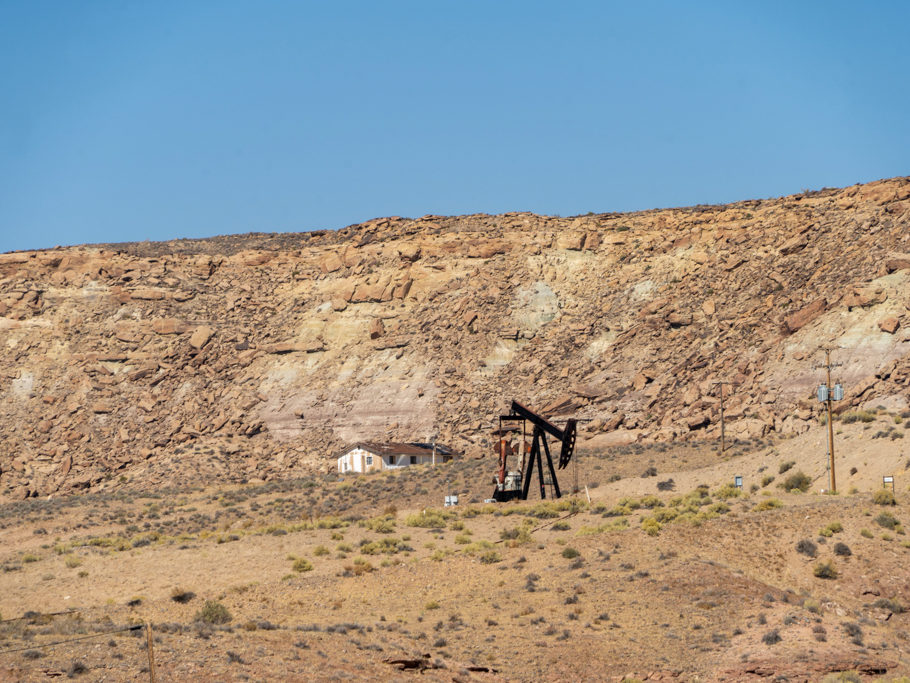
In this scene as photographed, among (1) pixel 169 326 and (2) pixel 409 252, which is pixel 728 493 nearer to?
(2) pixel 409 252

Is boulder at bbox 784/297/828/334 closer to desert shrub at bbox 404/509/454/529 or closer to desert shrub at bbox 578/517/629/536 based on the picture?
desert shrub at bbox 404/509/454/529

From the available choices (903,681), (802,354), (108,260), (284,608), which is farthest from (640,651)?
(108,260)

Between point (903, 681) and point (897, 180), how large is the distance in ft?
208

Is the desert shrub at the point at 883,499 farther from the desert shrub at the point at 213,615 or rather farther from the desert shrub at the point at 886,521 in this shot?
the desert shrub at the point at 213,615

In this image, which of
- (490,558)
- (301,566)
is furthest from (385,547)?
(490,558)

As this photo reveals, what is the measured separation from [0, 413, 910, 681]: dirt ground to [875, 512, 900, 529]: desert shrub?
5cm

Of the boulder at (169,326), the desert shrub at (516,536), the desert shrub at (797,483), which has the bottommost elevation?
the desert shrub at (516,536)

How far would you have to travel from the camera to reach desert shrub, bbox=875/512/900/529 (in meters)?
35.8

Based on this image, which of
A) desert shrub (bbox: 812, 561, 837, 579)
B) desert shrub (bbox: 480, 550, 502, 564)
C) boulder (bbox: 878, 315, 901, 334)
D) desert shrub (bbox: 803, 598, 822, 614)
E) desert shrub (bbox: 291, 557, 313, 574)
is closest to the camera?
desert shrub (bbox: 803, 598, 822, 614)

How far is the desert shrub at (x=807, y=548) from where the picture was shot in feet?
113

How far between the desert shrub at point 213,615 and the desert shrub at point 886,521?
65.1ft

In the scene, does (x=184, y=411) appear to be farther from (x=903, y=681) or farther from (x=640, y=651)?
(x=903, y=681)

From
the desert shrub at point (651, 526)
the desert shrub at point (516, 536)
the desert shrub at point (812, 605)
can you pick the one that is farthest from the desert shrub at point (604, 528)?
the desert shrub at point (812, 605)

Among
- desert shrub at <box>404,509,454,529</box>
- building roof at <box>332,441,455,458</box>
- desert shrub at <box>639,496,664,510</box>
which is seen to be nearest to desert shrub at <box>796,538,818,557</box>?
desert shrub at <box>639,496,664,510</box>
